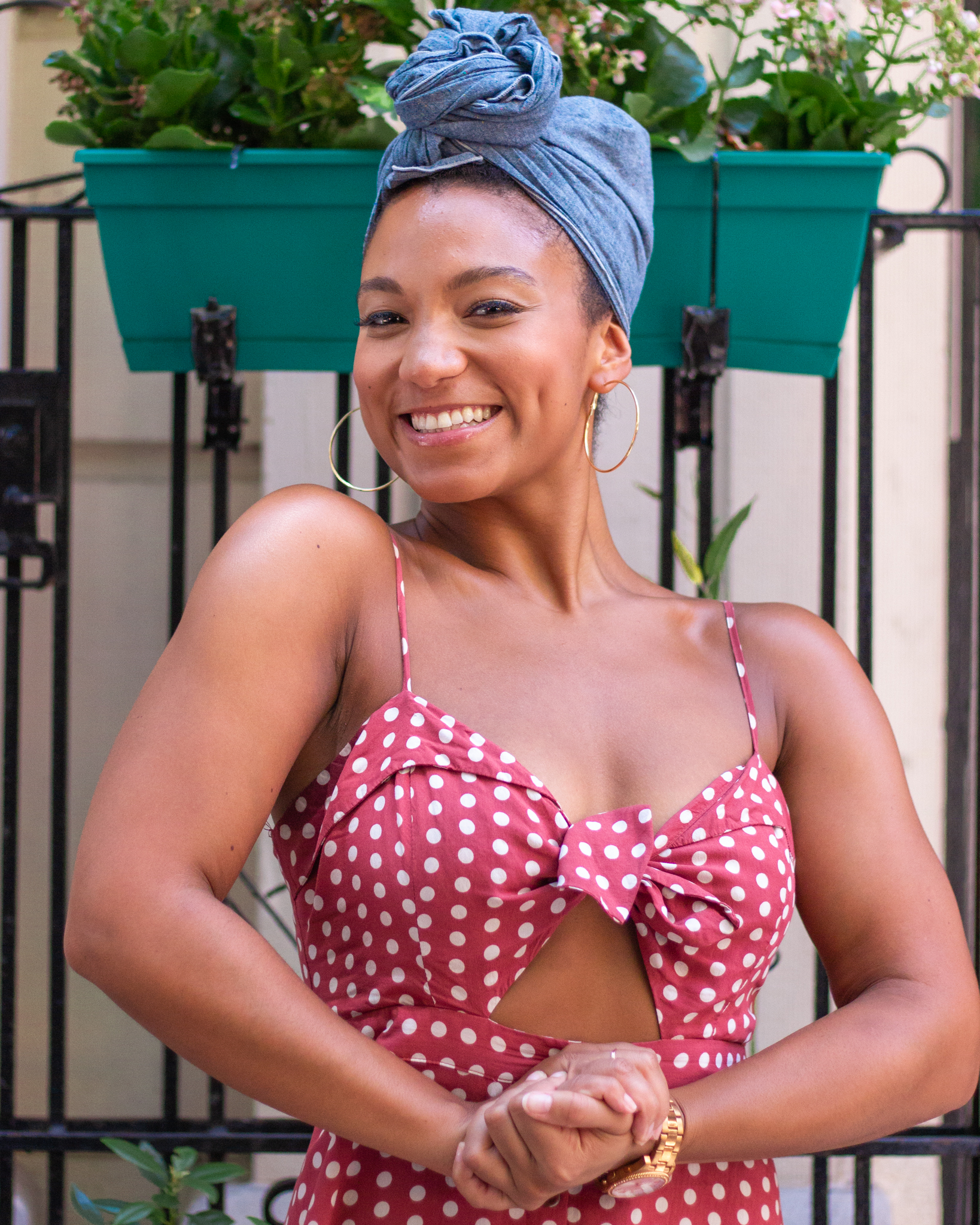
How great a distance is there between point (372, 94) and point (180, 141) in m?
0.25

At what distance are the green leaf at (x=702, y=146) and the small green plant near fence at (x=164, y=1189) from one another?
159 centimetres

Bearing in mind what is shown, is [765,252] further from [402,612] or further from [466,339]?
[402,612]

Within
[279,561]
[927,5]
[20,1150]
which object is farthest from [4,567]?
[927,5]

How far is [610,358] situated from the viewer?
1.44 m

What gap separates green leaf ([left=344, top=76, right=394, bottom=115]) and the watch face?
126cm

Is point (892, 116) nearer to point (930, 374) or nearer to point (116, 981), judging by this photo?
point (930, 374)

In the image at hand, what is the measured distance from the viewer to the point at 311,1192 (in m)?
1.26

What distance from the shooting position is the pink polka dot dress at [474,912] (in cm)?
117

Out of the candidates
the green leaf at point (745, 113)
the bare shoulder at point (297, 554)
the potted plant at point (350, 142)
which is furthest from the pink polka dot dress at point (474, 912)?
the green leaf at point (745, 113)

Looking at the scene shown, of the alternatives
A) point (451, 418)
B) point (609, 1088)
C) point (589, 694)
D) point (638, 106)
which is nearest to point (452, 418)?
point (451, 418)

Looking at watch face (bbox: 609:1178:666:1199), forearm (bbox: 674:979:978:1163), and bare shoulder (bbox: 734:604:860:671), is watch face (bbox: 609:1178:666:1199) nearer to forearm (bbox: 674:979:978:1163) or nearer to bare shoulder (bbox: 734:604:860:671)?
forearm (bbox: 674:979:978:1163)

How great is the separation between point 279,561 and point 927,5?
123 cm

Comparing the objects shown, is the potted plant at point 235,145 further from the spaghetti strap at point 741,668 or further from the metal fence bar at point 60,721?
the spaghetti strap at point 741,668

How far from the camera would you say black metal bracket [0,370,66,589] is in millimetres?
1892
